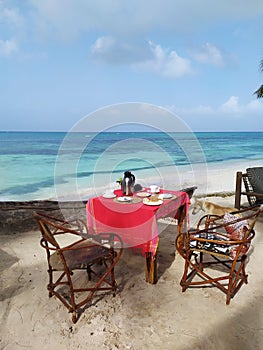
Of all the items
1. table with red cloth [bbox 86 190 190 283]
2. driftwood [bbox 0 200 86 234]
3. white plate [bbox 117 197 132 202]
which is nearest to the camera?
table with red cloth [bbox 86 190 190 283]

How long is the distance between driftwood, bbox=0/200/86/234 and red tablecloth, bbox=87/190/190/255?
96 cm

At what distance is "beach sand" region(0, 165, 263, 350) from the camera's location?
1616mm

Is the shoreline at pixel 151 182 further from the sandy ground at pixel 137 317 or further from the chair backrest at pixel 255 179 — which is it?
the sandy ground at pixel 137 317

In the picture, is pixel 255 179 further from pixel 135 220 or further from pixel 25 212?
pixel 25 212

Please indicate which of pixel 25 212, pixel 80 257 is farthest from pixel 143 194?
pixel 25 212

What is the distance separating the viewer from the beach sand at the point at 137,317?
162 centimetres

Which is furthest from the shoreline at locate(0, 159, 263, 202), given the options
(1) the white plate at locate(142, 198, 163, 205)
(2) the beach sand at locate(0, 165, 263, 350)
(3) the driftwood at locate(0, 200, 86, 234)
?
(2) the beach sand at locate(0, 165, 263, 350)

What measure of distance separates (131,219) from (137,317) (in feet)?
2.67

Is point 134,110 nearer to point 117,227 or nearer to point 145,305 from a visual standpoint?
point 117,227

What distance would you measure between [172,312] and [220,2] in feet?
23.9

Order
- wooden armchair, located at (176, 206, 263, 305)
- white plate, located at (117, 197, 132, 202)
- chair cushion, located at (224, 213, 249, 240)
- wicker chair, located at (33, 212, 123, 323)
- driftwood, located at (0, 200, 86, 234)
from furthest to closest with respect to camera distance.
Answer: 1. driftwood, located at (0, 200, 86, 234)
2. white plate, located at (117, 197, 132, 202)
3. chair cushion, located at (224, 213, 249, 240)
4. wooden armchair, located at (176, 206, 263, 305)
5. wicker chair, located at (33, 212, 123, 323)

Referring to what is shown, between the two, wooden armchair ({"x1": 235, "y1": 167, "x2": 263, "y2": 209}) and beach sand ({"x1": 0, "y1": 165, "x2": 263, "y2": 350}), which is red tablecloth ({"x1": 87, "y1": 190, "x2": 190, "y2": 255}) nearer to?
beach sand ({"x1": 0, "y1": 165, "x2": 263, "y2": 350})

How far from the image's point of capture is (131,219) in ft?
7.74

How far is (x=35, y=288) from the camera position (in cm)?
222
